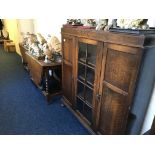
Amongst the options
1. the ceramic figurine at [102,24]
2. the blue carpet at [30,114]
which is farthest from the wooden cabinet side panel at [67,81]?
the ceramic figurine at [102,24]

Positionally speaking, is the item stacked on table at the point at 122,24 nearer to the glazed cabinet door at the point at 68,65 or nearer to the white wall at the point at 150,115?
the glazed cabinet door at the point at 68,65

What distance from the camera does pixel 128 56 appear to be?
1147mm

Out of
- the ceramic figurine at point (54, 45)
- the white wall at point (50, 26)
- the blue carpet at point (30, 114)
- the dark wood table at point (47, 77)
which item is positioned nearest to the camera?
the blue carpet at point (30, 114)

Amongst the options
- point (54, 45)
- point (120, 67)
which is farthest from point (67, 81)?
point (120, 67)

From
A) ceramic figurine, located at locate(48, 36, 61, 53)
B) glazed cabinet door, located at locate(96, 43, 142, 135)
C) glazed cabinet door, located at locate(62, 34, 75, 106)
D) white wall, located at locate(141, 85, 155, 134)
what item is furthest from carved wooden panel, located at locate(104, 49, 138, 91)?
ceramic figurine, located at locate(48, 36, 61, 53)

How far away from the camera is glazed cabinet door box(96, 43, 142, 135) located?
1.15m

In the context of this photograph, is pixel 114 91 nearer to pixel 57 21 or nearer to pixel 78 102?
pixel 78 102

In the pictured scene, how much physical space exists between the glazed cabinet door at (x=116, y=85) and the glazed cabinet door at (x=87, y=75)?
118 mm

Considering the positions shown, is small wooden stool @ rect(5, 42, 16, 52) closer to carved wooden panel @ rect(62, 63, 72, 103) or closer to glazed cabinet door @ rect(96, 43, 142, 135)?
carved wooden panel @ rect(62, 63, 72, 103)

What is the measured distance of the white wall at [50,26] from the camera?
3.01 meters

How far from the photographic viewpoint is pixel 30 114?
7.89 feet

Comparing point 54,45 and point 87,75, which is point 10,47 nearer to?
point 54,45
